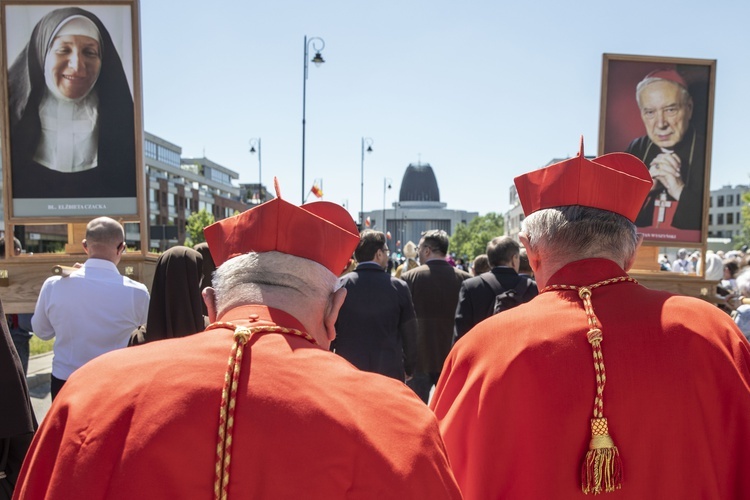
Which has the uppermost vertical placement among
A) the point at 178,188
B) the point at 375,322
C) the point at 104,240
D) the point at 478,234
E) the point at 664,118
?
the point at 178,188

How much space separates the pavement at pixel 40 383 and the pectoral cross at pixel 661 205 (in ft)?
23.2

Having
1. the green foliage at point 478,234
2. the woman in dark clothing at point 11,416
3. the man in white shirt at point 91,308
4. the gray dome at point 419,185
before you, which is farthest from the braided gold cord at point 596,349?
the gray dome at point 419,185

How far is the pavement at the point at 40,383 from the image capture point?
312 inches

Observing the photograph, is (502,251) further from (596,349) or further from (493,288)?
(596,349)

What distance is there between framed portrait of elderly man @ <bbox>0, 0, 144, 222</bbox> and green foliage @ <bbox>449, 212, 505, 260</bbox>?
11344 cm

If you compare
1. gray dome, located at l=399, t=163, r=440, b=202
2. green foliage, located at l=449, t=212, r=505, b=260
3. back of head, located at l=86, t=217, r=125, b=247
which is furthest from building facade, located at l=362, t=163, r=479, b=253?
back of head, located at l=86, t=217, r=125, b=247

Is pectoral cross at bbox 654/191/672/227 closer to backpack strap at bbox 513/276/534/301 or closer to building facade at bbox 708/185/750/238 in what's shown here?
backpack strap at bbox 513/276/534/301

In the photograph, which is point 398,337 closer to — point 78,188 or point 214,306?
point 78,188

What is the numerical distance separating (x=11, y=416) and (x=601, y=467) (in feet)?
7.25

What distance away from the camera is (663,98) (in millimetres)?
7770

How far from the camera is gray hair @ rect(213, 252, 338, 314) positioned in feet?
5.37

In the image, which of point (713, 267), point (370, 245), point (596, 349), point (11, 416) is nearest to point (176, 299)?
point (11, 416)

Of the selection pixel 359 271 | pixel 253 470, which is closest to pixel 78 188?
pixel 359 271

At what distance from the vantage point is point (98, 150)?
6.36 metres
